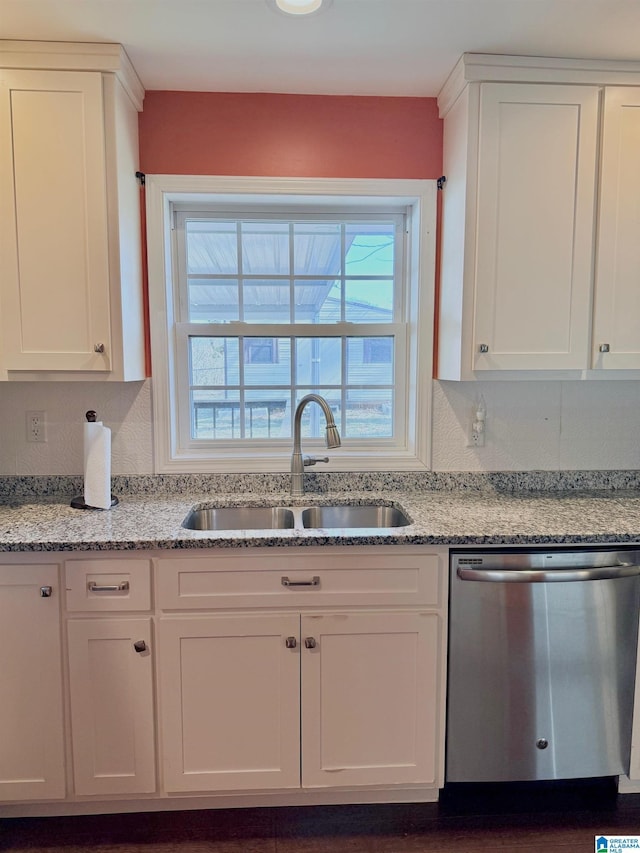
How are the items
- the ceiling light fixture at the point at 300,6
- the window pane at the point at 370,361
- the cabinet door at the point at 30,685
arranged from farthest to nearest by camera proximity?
the window pane at the point at 370,361, the cabinet door at the point at 30,685, the ceiling light fixture at the point at 300,6

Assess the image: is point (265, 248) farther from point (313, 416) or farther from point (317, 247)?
point (313, 416)

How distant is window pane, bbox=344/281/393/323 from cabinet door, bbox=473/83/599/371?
20.5 inches

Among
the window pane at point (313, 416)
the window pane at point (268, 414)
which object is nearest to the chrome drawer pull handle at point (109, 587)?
the window pane at point (268, 414)

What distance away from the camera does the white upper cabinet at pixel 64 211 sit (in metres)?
1.73

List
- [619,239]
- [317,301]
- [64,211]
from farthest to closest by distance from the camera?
[317,301] → [619,239] → [64,211]

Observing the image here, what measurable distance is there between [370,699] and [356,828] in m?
0.41

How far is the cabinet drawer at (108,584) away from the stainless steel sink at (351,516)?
2.21 ft

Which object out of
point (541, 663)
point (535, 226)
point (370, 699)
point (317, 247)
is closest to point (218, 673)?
point (370, 699)

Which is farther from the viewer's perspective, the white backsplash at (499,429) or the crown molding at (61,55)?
the white backsplash at (499,429)

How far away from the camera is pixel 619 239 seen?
188cm

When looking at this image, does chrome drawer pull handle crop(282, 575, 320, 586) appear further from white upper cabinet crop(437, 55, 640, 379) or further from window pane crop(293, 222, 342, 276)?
window pane crop(293, 222, 342, 276)

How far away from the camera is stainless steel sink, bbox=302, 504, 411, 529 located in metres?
2.07

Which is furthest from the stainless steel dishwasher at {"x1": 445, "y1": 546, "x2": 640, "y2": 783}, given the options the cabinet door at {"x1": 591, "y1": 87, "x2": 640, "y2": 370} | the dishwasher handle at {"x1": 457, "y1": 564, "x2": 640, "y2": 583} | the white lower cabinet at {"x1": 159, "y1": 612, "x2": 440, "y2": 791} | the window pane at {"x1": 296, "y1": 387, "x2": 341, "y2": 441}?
the window pane at {"x1": 296, "y1": 387, "x2": 341, "y2": 441}

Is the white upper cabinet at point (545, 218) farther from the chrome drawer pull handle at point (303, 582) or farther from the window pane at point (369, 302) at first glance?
the chrome drawer pull handle at point (303, 582)
